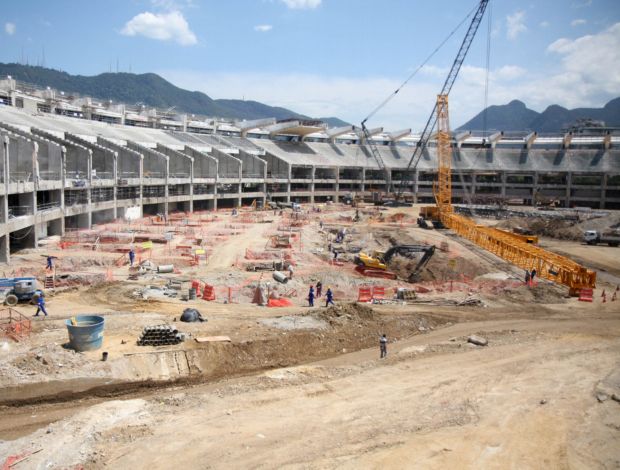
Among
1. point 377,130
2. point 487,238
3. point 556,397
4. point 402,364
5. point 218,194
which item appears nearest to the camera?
point 556,397

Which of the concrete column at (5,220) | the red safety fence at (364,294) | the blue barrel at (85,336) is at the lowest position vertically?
the red safety fence at (364,294)

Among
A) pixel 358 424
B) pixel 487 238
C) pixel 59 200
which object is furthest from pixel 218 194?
pixel 358 424

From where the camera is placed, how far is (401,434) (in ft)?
45.6

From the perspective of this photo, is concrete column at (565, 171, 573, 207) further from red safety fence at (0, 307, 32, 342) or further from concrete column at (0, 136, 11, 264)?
red safety fence at (0, 307, 32, 342)

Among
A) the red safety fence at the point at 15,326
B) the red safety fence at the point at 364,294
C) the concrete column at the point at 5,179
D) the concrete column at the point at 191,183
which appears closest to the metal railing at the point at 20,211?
the concrete column at the point at 5,179

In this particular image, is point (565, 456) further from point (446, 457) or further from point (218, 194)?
point (218, 194)

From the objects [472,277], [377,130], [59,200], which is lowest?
[472,277]

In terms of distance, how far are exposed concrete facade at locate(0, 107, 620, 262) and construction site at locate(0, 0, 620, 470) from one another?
494mm

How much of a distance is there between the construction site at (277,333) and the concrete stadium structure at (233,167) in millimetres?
523

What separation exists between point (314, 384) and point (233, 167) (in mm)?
66889

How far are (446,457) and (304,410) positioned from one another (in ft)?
14.6

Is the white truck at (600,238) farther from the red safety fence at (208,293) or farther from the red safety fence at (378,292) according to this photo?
the red safety fence at (208,293)

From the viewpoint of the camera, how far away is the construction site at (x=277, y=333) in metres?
13.4

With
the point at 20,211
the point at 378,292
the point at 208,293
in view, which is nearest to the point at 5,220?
the point at 20,211
